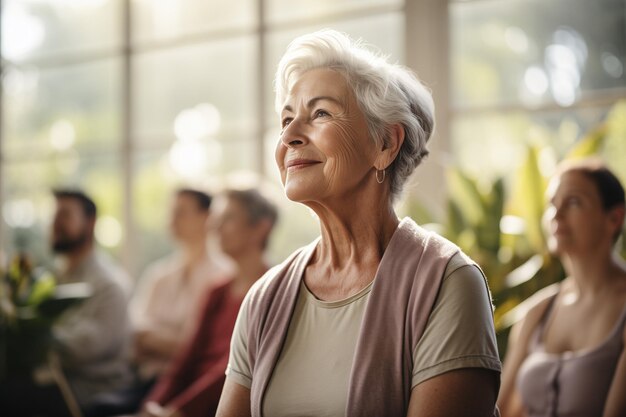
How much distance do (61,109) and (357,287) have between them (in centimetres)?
426

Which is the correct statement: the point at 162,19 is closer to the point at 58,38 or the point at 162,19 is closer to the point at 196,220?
the point at 58,38

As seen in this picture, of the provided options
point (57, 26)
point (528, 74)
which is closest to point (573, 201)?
point (528, 74)

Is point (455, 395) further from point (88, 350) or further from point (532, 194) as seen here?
point (88, 350)

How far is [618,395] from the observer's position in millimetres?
2133

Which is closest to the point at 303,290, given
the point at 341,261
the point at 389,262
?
the point at 341,261

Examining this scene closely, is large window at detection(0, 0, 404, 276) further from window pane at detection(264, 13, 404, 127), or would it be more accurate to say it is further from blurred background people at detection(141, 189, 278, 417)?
blurred background people at detection(141, 189, 278, 417)

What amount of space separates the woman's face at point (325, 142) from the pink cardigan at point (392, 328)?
157mm

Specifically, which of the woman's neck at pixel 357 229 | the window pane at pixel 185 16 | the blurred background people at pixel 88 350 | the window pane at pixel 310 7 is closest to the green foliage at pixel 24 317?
the blurred background people at pixel 88 350

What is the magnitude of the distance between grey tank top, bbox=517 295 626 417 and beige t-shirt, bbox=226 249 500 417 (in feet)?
3.04

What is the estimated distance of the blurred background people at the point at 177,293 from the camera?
3783 millimetres

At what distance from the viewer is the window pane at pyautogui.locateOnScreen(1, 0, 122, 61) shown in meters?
5.20

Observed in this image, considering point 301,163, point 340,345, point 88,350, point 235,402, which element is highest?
point 301,163

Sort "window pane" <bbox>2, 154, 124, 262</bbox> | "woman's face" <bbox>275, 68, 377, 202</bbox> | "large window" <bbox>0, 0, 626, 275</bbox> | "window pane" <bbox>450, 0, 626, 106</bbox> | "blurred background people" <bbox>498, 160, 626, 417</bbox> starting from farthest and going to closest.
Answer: "window pane" <bbox>2, 154, 124, 262</bbox> < "large window" <bbox>0, 0, 626, 275</bbox> < "window pane" <bbox>450, 0, 626, 106</bbox> < "blurred background people" <bbox>498, 160, 626, 417</bbox> < "woman's face" <bbox>275, 68, 377, 202</bbox>

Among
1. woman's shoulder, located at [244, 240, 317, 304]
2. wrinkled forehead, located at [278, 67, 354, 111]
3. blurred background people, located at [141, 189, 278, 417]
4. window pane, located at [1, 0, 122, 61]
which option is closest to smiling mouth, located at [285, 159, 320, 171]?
wrinkled forehead, located at [278, 67, 354, 111]
